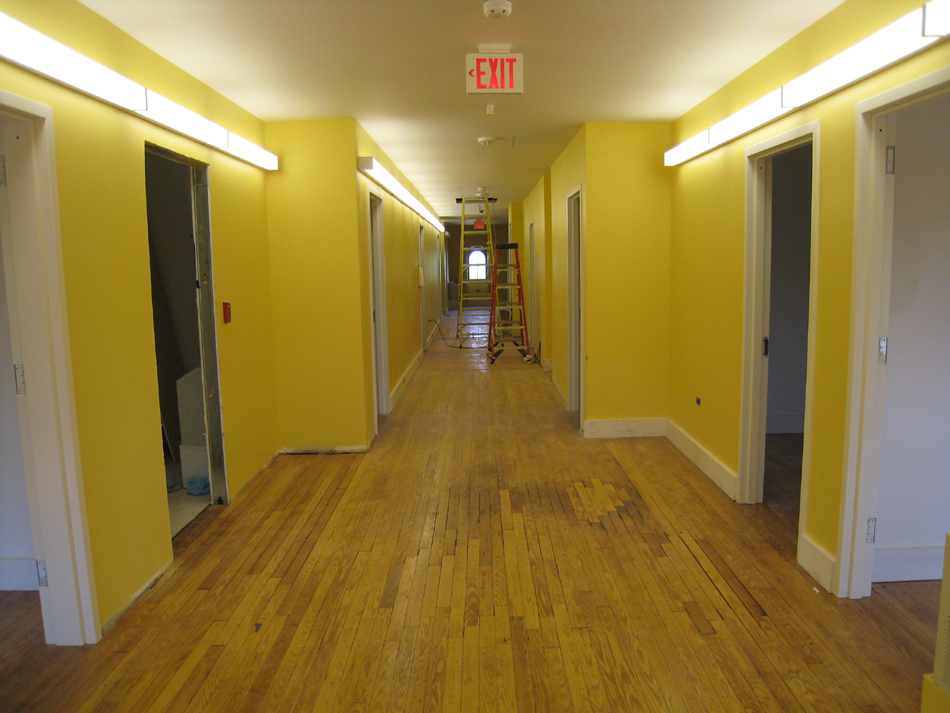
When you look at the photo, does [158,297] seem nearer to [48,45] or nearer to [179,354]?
[179,354]

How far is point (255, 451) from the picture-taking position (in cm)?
445

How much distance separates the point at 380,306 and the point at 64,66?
3.93 meters

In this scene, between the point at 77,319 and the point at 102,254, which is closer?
the point at 77,319

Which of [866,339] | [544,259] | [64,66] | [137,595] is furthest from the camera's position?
[544,259]

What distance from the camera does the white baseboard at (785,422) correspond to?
526 cm

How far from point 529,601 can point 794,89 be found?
2.59 m

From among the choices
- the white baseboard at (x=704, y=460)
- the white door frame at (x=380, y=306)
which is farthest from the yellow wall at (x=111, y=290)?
the white baseboard at (x=704, y=460)

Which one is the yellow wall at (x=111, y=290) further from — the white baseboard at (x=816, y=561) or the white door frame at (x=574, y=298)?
the white door frame at (x=574, y=298)

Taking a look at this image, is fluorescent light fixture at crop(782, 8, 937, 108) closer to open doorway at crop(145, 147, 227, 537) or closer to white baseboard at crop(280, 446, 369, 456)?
open doorway at crop(145, 147, 227, 537)

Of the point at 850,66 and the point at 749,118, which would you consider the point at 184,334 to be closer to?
the point at 749,118

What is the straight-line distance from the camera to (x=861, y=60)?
2432 millimetres

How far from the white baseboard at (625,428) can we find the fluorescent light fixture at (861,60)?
286cm

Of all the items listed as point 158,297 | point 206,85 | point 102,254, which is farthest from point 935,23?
point 158,297

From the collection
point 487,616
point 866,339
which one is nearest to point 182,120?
point 487,616
